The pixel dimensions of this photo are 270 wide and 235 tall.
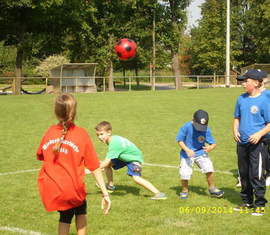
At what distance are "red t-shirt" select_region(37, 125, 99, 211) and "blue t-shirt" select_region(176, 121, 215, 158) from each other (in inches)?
112

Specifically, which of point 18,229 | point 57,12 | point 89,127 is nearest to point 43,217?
point 18,229

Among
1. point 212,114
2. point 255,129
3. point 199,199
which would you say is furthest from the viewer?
point 212,114

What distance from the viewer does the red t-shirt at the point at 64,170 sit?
13.0 feet

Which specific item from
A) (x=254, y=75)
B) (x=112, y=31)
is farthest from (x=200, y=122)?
(x=112, y=31)

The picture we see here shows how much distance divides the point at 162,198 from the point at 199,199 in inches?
21.3

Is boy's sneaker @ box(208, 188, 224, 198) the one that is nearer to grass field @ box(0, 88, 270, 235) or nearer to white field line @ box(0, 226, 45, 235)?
grass field @ box(0, 88, 270, 235)

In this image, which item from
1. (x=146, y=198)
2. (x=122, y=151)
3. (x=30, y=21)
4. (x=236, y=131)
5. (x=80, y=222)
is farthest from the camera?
(x=30, y=21)

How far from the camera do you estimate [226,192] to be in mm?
7180

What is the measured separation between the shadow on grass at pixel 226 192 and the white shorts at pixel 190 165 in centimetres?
53

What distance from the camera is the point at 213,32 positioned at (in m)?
58.7

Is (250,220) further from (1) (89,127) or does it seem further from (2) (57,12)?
(2) (57,12)

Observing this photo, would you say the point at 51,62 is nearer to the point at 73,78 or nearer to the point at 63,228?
the point at 73,78

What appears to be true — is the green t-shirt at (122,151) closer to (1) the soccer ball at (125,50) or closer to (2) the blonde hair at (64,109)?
(2) the blonde hair at (64,109)

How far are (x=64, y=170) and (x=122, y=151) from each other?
262cm
